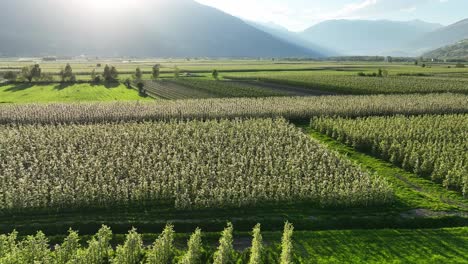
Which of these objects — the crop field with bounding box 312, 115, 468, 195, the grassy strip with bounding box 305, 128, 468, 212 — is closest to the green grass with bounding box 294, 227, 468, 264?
the grassy strip with bounding box 305, 128, 468, 212

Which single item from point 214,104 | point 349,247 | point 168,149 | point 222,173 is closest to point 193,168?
point 222,173

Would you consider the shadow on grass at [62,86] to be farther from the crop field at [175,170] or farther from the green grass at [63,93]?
the crop field at [175,170]

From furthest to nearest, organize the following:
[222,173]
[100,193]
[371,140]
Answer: [371,140] < [222,173] < [100,193]

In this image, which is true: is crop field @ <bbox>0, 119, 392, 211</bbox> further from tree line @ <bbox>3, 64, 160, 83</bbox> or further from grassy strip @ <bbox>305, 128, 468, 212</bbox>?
tree line @ <bbox>3, 64, 160, 83</bbox>

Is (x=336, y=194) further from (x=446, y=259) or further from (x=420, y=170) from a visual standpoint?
(x=420, y=170)

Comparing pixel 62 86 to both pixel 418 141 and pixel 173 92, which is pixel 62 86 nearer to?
pixel 173 92

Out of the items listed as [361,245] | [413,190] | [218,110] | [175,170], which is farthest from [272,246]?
[218,110]

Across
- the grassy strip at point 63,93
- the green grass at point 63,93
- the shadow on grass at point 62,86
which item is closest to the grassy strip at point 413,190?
the grassy strip at point 63,93
